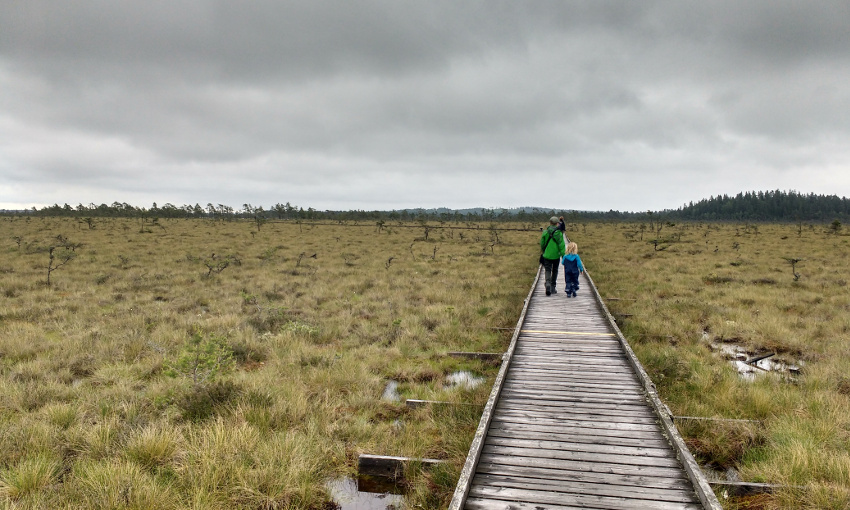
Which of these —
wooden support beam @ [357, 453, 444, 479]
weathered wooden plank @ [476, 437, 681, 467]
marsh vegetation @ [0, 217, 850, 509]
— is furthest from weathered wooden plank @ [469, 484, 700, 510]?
wooden support beam @ [357, 453, 444, 479]

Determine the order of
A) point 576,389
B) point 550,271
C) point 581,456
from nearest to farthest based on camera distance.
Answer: point 581,456 → point 576,389 → point 550,271

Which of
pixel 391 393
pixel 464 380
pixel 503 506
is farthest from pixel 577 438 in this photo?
pixel 391 393

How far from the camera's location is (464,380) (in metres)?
7.69

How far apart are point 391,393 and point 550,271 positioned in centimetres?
718

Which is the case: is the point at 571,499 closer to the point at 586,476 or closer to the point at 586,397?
the point at 586,476

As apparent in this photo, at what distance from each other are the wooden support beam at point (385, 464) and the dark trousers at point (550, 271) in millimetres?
8503

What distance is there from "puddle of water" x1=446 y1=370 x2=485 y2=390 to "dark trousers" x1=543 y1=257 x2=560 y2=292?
5.39 metres

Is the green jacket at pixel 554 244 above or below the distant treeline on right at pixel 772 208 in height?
below

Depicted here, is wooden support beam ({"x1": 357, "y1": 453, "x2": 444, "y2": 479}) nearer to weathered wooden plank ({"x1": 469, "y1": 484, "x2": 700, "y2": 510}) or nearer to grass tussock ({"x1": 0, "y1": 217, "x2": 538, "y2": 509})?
grass tussock ({"x1": 0, "y1": 217, "x2": 538, "y2": 509})

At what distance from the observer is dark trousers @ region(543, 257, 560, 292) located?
12.3 meters

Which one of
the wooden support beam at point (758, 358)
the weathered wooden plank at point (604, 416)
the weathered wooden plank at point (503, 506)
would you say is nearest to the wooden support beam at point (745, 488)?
the weathered wooden plank at point (604, 416)

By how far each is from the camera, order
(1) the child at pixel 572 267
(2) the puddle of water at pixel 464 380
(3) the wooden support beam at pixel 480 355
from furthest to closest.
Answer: (1) the child at pixel 572 267 → (3) the wooden support beam at pixel 480 355 → (2) the puddle of water at pixel 464 380

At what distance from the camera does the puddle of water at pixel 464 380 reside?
727 cm

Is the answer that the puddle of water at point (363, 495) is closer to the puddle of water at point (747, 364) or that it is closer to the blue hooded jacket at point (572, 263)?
the puddle of water at point (747, 364)
